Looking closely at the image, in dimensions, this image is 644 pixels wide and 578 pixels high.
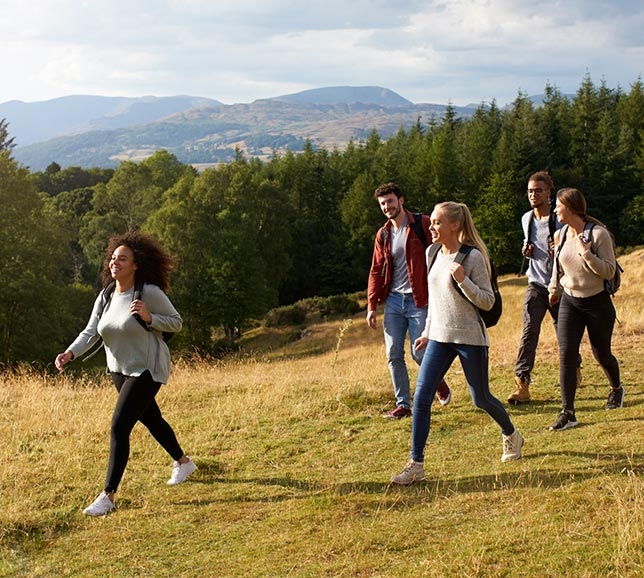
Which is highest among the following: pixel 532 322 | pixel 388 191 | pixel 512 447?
pixel 388 191

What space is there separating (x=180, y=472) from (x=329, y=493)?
4.67 feet

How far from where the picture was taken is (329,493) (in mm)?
5184

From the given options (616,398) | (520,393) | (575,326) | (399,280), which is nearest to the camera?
(575,326)

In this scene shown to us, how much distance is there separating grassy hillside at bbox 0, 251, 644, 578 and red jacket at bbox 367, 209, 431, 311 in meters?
1.40

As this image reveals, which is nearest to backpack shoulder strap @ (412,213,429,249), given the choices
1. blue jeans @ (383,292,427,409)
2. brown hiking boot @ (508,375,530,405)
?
blue jeans @ (383,292,427,409)

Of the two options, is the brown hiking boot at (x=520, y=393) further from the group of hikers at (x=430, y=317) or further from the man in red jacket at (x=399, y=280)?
the man in red jacket at (x=399, y=280)

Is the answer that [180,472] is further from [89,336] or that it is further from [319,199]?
[319,199]

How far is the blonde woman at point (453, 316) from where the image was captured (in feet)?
16.5

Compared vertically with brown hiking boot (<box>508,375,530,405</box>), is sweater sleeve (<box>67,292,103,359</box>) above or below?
above

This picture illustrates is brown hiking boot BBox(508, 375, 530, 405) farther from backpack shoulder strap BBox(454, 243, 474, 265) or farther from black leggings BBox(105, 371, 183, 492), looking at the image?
black leggings BBox(105, 371, 183, 492)

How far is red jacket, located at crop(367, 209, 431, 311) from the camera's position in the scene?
22.7ft

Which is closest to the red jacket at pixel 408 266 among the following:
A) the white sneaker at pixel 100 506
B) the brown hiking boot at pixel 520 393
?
the brown hiking boot at pixel 520 393

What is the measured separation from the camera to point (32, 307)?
24.6 m

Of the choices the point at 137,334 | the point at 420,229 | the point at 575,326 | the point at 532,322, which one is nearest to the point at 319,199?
the point at 532,322
